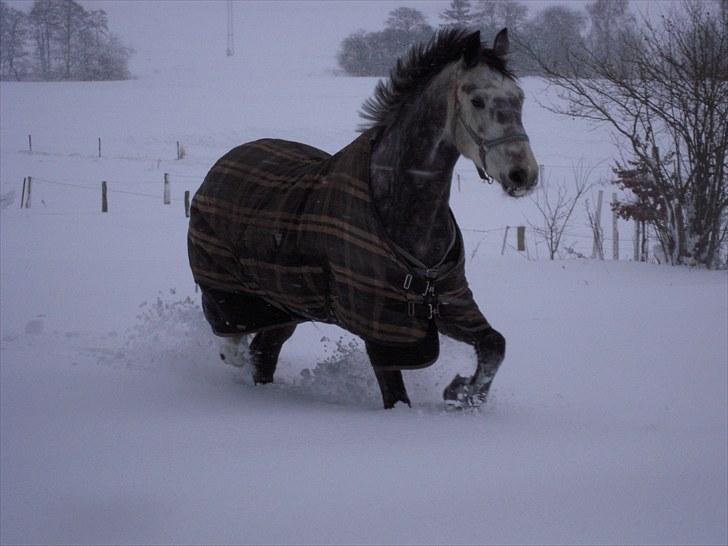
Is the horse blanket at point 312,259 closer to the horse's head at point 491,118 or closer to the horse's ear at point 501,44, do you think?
the horse's head at point 491,118

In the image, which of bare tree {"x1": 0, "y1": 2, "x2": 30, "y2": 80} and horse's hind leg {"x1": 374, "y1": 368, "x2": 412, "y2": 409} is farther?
bare tree {"x1": 0, "y1": 2, "x2": 30, "y2": 80}

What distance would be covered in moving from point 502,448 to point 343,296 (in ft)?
3.73

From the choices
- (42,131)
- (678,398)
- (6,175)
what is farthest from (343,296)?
(42,131)

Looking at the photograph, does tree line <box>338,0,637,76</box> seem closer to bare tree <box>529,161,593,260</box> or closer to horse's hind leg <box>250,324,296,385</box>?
horse's hind leg <box>250,324,296,385</box>

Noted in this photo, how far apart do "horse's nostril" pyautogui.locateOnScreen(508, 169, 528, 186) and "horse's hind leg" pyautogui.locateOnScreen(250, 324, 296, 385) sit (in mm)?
2175

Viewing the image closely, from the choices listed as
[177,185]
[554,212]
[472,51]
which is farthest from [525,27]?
[472,51]

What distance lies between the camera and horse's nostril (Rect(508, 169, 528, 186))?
3.27 meters

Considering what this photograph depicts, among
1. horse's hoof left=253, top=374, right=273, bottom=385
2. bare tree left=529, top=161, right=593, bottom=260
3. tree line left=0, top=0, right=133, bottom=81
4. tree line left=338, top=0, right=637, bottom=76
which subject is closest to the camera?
horse's hoof left=253, top=374, right=273, bottom=385

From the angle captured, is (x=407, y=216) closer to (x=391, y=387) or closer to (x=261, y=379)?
(x=391, y=387)

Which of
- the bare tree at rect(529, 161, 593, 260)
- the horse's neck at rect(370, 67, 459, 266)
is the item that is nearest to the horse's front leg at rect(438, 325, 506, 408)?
the horse's neck at rect(370, 67, 459, 266)

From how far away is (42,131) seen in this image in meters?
26.3

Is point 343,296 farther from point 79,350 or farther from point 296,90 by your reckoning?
point 296,90

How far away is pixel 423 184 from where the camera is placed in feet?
12.2

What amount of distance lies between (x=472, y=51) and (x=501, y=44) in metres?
0.21
